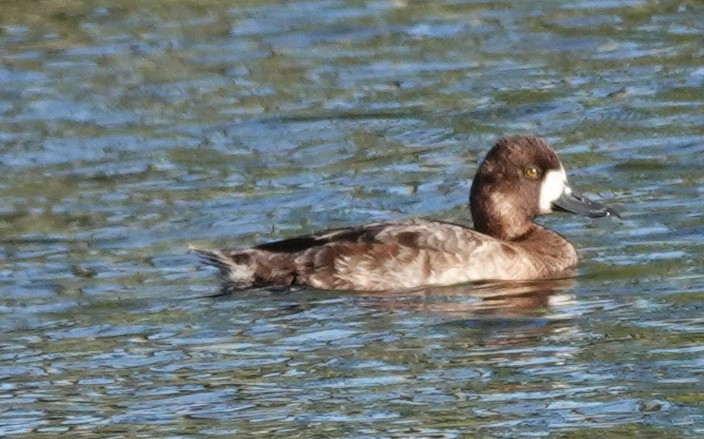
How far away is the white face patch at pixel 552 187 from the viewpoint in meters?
12.2

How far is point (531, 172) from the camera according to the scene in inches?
480

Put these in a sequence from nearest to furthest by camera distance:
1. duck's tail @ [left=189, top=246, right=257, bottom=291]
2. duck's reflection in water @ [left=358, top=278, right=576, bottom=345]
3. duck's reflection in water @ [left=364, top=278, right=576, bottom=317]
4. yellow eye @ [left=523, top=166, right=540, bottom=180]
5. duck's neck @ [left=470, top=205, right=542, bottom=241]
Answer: duck's reflection in water @ [left=358, top=278, right=576, bottom=345]
duck's reflection in water @ [left=364, top=278, right=576, bottom=317]
duck's tail @ [left=189, top=246, right=257, bottom=291]
yellow eye @ [left=523, top=166, right=540, bottom=180]
duck's neck @ [left=470, top=205, right=542, bottom=241]

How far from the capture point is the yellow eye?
40.0 ft

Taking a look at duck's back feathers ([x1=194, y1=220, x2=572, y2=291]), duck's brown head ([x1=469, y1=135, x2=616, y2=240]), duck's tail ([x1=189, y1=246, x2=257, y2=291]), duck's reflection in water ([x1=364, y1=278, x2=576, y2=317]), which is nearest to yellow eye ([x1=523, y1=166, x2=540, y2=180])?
duck's brown head ([x1=469, y1=135, x2=616, y2=240])

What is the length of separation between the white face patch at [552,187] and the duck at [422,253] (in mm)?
11

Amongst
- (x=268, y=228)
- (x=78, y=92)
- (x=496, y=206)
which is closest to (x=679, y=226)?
(x=496, y=206)

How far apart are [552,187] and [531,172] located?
0.58ft

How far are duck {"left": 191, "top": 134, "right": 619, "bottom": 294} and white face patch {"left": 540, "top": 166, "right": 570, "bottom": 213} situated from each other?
0.01m

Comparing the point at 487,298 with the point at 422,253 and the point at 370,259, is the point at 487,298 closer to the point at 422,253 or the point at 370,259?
the point at 422,253

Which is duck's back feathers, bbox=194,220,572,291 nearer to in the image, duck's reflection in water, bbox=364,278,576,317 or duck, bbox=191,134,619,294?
duck, bbox=191,134,619,294

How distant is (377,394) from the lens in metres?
9.02

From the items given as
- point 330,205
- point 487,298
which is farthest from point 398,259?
point 330,205

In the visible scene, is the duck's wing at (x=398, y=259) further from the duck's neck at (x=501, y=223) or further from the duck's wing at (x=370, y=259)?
the duck's neck at (x=501, y=223)

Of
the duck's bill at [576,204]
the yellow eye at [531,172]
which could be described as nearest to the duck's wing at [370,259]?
the yellow eye at [531,172]
